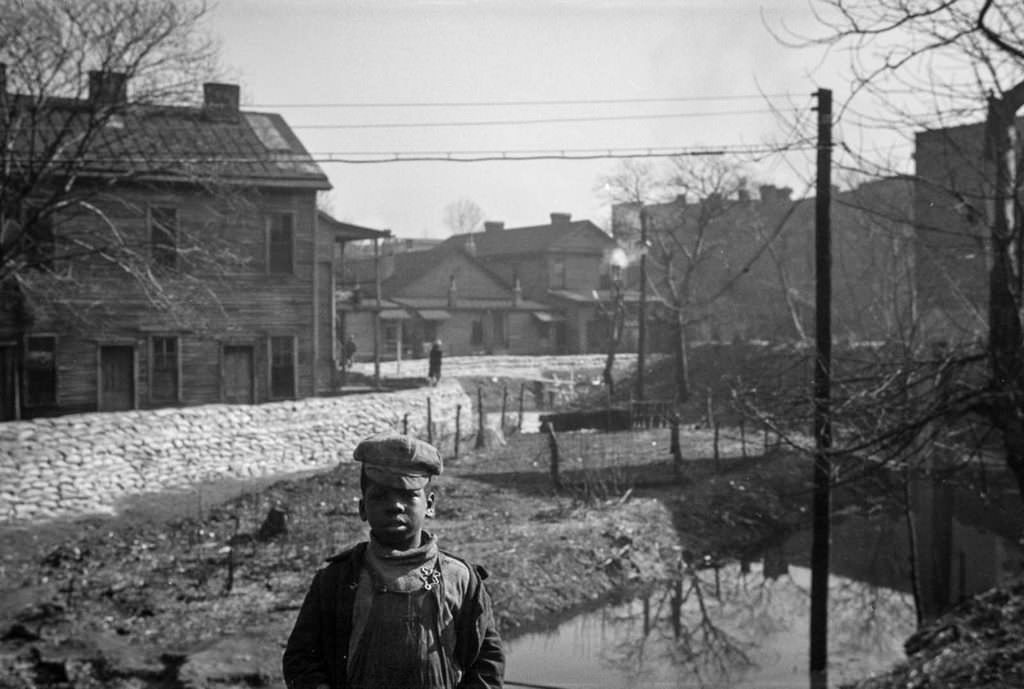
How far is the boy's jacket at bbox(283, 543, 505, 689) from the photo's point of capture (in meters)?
3.46

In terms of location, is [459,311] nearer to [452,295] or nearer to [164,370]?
[452,295]

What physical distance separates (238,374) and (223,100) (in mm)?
7776

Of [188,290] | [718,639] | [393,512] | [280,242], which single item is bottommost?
[718,639]

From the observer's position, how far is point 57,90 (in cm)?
2002

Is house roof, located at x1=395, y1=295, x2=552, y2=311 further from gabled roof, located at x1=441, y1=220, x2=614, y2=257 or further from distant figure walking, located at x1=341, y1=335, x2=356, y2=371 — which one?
distant figure walking, located at x1=341, y1=335, x2=356, y2=371

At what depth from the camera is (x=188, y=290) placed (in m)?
25.5

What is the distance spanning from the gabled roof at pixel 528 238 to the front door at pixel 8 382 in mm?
36513

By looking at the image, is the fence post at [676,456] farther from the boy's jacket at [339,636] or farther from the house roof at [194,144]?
the boy's jacket at [339,636]

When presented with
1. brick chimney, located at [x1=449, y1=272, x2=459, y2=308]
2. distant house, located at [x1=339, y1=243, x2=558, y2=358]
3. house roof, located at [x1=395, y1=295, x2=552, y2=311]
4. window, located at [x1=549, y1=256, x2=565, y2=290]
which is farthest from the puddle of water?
window, located at [x1=549, y1=256, x2=565, y2=290]

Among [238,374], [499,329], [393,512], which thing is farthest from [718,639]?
[499,329]

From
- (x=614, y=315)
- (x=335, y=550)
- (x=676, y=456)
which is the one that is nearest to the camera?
(x=335, y=550)

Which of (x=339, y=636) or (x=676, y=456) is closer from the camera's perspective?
(x=339, y=636)

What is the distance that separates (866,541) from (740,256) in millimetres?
42672

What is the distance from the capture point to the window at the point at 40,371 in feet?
78.5
